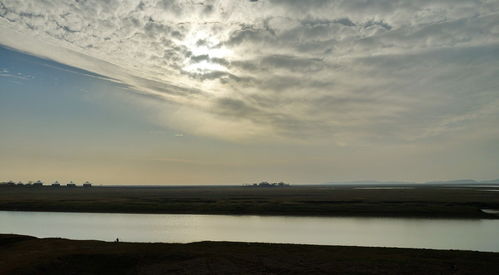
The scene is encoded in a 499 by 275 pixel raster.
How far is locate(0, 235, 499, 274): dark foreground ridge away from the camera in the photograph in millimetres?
22391

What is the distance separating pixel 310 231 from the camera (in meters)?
43.9

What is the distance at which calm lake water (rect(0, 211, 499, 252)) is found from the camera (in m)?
36.8

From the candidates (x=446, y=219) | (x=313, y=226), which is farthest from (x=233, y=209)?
(x=446, y=219)

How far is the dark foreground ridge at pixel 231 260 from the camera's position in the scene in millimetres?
22391

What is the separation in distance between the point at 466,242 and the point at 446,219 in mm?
21301

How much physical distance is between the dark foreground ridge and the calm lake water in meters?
8.82

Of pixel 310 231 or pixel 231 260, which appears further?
pixel 310 231

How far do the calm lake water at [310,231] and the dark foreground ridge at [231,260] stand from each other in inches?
347

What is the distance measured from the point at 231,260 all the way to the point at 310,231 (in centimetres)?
2173

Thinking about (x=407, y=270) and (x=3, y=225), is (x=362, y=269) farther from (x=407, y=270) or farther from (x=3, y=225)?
(x=3, y=225)

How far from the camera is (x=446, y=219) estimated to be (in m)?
55.3

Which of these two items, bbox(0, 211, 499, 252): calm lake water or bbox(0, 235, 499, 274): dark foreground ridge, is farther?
bbox(0, 211, 499, 252): calm lake water

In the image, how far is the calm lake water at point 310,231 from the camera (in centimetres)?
3681

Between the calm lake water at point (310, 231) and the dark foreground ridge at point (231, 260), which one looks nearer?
the dark foreground ridge at point (231, 260)
